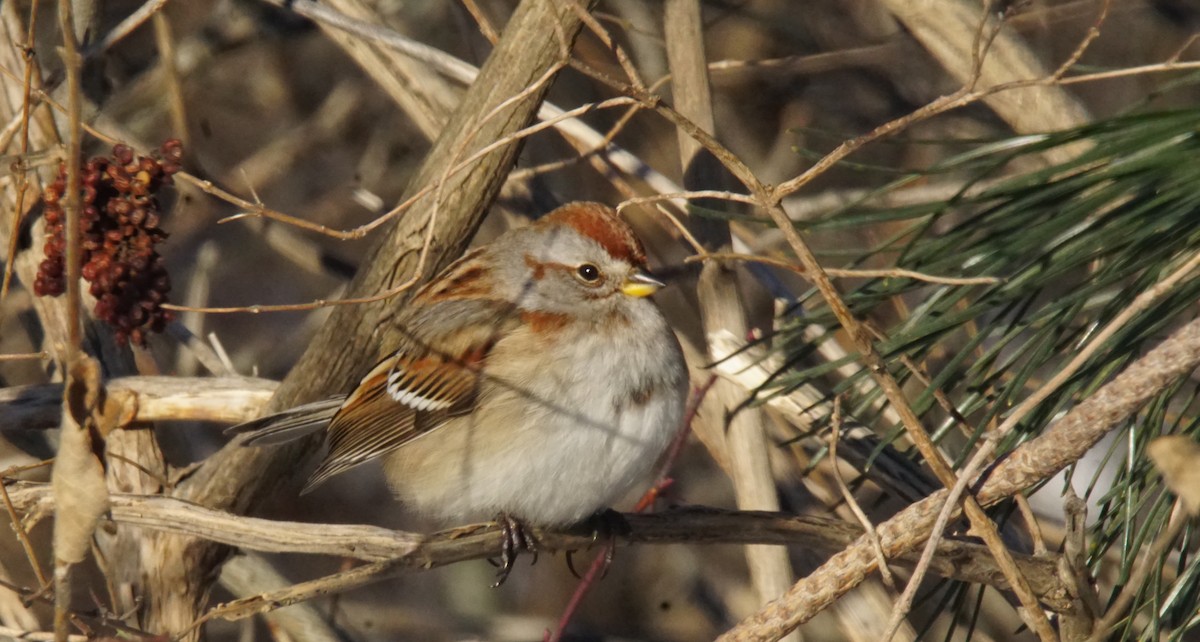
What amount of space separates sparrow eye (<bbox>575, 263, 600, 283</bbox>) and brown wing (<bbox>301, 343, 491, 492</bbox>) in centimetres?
36

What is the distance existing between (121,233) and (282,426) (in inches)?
20.7

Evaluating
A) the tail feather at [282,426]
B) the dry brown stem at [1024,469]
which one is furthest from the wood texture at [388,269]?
the dry brown stem at [1024,469]

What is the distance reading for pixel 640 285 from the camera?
2.77 metres

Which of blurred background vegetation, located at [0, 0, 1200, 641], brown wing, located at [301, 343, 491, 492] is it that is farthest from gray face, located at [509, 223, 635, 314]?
blurred background vegetation, located at [0, 0, 1200, 641]

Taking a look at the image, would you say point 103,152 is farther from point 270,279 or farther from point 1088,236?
point 1088,236

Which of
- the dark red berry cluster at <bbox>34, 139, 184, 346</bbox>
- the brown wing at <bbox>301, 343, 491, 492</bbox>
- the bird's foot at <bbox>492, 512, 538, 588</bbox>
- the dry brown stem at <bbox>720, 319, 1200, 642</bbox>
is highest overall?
the dark red berry cluster at <bbox>34, 139, 184, 346</bbox>

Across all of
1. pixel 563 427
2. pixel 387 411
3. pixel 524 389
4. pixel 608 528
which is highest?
pixel 387 411

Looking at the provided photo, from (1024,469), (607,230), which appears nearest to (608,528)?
(607,230)

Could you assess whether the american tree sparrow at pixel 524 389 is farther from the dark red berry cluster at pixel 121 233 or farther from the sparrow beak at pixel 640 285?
the dark red berry cluster at pixel 121 233

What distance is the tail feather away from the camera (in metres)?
2.65

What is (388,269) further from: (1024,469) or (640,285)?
(1024,469)

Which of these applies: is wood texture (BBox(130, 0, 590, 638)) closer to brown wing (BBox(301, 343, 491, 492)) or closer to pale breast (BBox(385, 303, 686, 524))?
brown wing (BBox(301, 343, 491, 492))

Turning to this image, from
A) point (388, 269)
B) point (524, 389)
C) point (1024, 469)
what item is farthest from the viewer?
point (388, 269)

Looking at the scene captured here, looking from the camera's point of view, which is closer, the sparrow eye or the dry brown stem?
the dry brown stem
